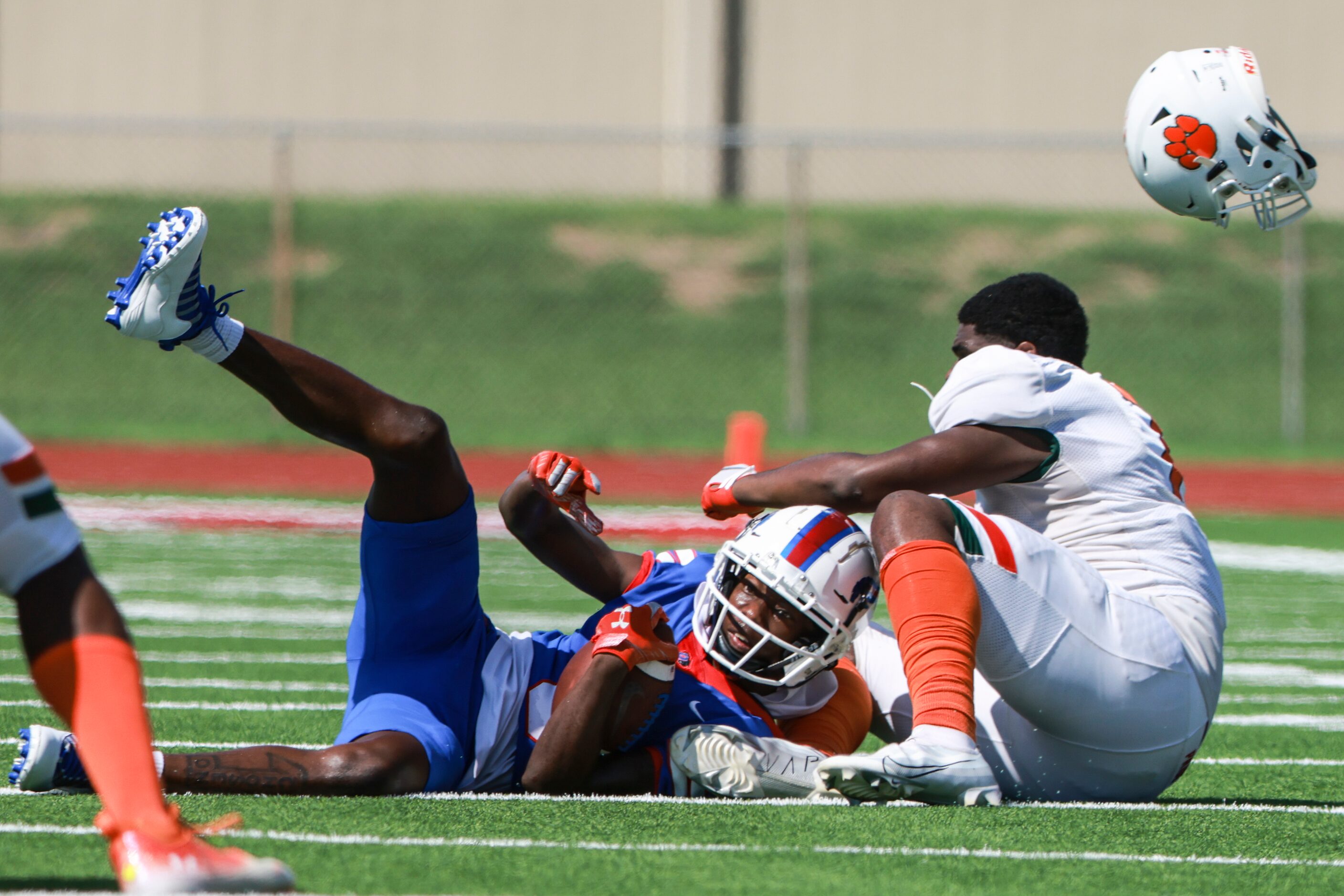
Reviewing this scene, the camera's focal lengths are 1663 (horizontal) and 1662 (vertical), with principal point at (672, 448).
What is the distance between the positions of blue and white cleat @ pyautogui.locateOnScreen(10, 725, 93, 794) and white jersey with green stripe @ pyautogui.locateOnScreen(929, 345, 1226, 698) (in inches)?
85.6

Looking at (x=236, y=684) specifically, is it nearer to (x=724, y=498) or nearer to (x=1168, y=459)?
(x=724, y=498)

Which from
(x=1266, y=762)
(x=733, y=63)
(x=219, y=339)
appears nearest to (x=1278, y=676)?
(x=1266, y=762)

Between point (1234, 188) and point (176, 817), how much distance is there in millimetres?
3461


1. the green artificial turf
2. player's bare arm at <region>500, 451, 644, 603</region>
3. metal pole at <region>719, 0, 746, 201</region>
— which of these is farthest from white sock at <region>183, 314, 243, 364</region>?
metal pole at <region>719, 0, 746, 201</region>

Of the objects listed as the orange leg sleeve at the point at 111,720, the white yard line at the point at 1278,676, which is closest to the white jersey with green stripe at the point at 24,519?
the orange leg sleeve at the point at 111,720

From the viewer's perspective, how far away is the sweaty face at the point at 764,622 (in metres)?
3.95

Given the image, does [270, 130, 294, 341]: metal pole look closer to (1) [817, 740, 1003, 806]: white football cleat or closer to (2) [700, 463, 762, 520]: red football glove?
(2) [700, 463, 762, 520]: red football glove

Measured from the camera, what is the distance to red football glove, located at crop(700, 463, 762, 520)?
166 inches

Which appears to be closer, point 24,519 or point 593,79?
point 24,519

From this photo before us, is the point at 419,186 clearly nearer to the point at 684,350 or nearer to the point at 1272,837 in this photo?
the point at 684,350

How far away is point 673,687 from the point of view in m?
4.12

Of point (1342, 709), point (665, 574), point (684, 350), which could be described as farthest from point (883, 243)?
point (665, 574)

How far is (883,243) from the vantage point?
21.2m

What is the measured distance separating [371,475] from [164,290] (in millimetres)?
10099
